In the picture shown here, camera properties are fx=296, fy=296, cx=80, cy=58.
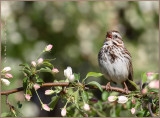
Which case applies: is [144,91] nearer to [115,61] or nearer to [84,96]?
[84,96]

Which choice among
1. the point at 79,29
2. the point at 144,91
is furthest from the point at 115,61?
the point at 79,29

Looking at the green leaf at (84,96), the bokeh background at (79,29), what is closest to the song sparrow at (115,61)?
the green leaf at (84,96)

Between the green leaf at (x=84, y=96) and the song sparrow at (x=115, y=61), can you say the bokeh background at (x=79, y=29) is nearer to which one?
the song sparrow at (x=115, y=61)

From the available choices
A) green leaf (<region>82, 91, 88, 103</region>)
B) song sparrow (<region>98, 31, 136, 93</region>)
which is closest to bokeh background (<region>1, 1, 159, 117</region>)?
song sparrow (<region>98, 31, 136, 93</region>)

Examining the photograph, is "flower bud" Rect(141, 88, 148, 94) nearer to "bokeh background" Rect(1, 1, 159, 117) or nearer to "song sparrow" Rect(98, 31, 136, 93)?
"song sparrow" Rect(98, 31, 136, 93)

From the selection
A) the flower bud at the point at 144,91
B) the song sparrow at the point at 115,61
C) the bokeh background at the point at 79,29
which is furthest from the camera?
the bokeh background at the point at 79,29

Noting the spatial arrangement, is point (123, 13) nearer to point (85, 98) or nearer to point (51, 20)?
point (51, 20)
